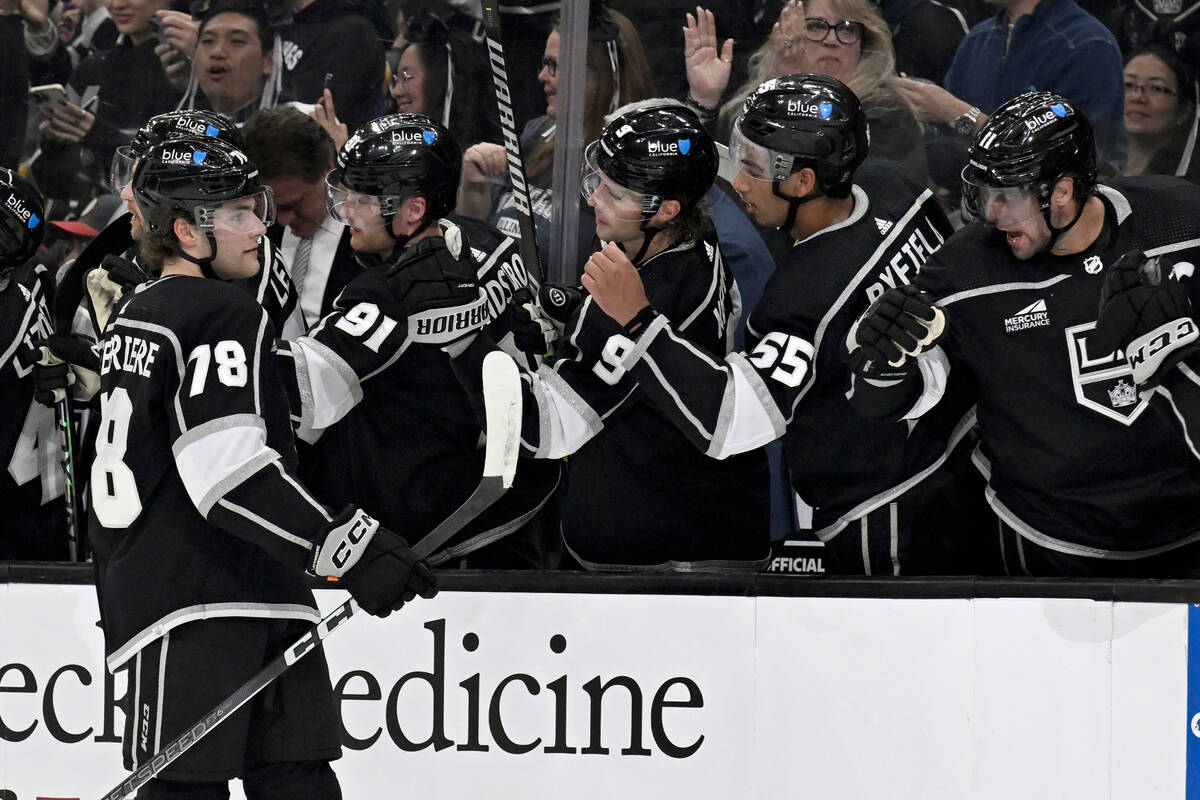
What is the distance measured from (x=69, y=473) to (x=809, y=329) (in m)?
1.78

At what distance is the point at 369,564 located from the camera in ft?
8.89

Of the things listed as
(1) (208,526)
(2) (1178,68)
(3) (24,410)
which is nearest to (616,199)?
(1) (208,526)

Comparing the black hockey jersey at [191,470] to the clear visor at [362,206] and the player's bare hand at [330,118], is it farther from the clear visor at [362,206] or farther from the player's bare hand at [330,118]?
the player's bare hand at [330,118]

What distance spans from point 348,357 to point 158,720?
0.97 meters

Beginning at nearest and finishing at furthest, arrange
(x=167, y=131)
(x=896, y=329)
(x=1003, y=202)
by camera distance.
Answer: (x=896, y=329)
(x=1003, y=202)
(x=167, y=131)

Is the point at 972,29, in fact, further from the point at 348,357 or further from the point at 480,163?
the point at 348,357

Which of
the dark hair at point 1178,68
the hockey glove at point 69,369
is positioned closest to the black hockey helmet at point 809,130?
the dark hair at point 1178,68

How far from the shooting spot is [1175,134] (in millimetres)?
3865

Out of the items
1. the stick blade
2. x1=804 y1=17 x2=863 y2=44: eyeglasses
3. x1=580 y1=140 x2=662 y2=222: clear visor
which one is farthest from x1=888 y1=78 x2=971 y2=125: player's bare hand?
the stick blade

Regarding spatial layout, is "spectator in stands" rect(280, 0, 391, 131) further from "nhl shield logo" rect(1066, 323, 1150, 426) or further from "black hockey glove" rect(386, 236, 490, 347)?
"nhl shield logo" rect(1066, 323, 1150, 426)

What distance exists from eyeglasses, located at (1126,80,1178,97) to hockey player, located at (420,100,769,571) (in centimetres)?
109

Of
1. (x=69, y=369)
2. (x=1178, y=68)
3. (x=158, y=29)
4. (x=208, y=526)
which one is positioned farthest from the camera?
(x=158, y=29)

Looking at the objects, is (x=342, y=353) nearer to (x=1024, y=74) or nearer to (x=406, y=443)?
(x=406, y=443)

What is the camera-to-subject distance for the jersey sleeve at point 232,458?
106 inches
